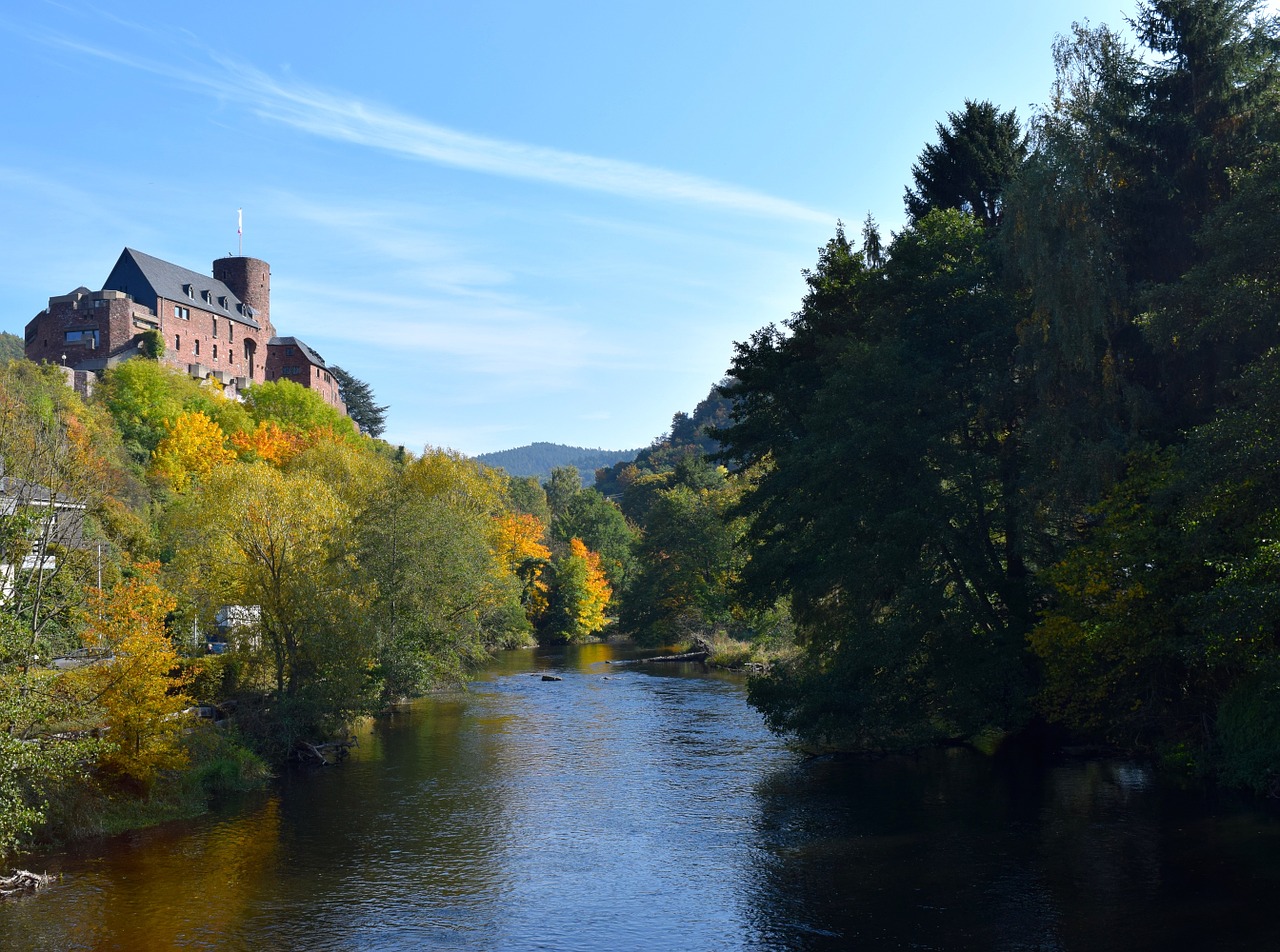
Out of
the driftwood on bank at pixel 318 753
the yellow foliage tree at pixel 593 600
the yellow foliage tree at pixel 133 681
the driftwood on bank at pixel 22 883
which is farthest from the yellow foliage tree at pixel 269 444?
the driftwood on bank at pixel 22 883

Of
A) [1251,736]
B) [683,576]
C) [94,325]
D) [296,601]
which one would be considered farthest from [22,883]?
[94,325]

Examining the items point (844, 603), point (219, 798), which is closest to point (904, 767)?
point (844, 603)

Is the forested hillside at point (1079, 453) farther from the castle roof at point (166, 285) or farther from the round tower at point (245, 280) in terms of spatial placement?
the round tower at point (245, 280)

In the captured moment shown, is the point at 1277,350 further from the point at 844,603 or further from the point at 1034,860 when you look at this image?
the point at 844,603

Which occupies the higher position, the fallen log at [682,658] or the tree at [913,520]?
the tree at [913,520]

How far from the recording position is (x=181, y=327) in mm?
106000

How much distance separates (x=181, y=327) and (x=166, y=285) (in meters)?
4.87

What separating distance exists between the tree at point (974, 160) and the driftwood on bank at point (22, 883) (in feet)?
131

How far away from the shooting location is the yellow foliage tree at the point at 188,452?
→ 71750 mm

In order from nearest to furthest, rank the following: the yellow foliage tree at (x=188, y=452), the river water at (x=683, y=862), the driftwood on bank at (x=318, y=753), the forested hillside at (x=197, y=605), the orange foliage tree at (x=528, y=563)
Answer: the river water at (x=683, y=862) < the forested hillside at (x=197, y=605) < the driftwood on bank at (x=318, y=753) < the yellow foliage tree at (x=188, y=452) < the orange foliage tree at (x=528, y=563)

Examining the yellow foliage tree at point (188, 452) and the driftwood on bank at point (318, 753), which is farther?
the yellow foliage tree at point (188, 452)

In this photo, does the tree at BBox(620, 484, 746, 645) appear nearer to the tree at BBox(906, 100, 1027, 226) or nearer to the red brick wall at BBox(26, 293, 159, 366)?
the tree at BBox(906, 100, 1027, 226)

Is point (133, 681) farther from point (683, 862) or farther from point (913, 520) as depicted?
point (913, 520)

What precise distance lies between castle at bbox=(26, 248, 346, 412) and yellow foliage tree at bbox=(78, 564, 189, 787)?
229ft
